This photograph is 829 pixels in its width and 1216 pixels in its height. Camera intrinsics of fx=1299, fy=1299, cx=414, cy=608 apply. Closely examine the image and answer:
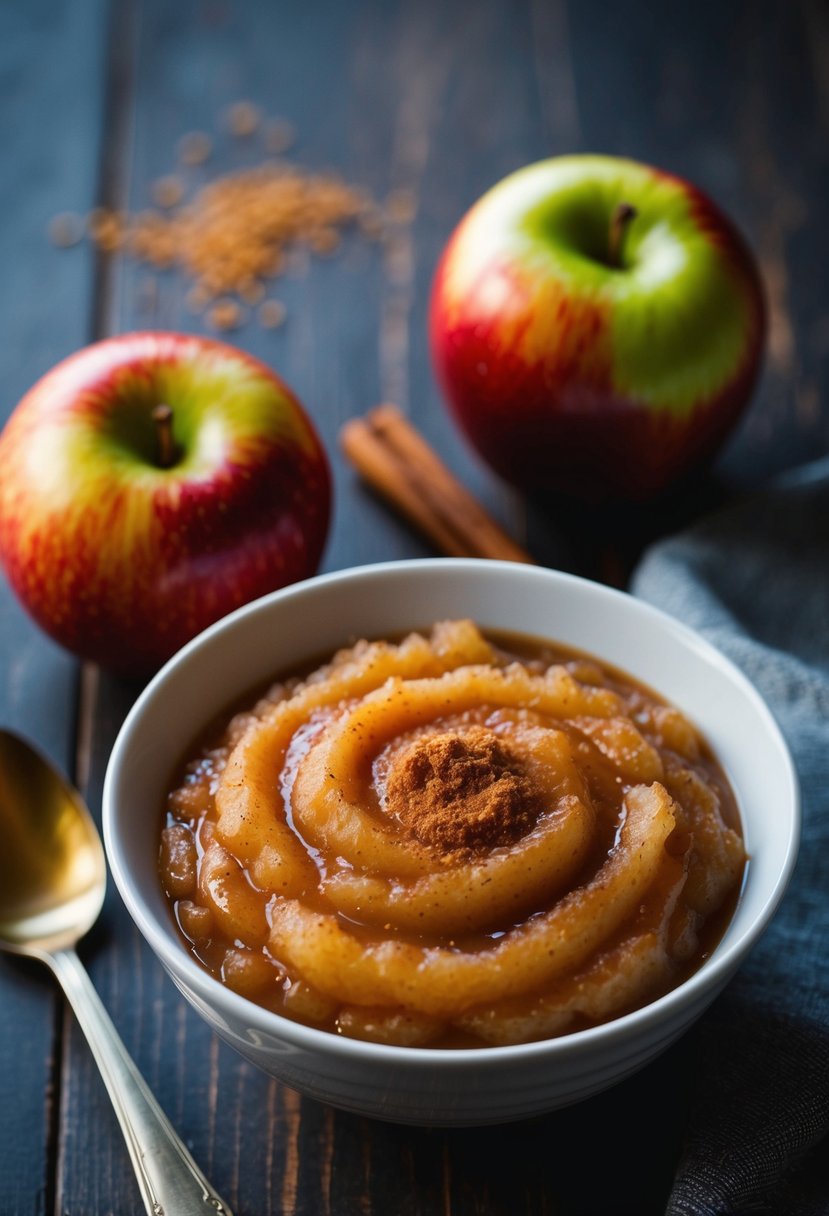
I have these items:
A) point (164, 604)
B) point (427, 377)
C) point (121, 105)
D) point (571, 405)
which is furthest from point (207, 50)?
point (164, 604)

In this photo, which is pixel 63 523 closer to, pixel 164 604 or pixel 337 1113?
pixel 164 604

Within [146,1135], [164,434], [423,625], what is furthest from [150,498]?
[146,1135]

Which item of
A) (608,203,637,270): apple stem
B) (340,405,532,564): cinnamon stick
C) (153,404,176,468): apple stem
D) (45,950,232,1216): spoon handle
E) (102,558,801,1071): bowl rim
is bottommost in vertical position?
(45,950,232,1216): spoon handle

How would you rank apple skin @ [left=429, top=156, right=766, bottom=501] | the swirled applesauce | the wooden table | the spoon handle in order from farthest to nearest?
apple skin @ [left=429, top=156, right=766, bottom=501]
the wooden table
the spoon handle
the swirled applesauce

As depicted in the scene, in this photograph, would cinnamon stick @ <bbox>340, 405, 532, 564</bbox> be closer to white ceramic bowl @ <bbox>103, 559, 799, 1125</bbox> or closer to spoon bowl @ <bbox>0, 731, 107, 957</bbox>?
white ceramic bowl @ <bbox>103, 559, 799, 1125</bbox>

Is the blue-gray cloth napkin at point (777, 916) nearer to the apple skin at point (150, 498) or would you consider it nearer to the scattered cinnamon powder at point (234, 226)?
the apple skin at point (150, 498)

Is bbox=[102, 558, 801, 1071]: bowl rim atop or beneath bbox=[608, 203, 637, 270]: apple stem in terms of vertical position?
beneath

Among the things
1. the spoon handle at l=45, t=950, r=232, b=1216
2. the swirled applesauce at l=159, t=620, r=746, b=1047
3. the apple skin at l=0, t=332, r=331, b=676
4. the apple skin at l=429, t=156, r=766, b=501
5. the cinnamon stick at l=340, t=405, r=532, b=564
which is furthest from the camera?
the cinnamon stick at l=340, t=405, r=532, b=564

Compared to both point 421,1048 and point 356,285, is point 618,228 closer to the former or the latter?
point 356,285

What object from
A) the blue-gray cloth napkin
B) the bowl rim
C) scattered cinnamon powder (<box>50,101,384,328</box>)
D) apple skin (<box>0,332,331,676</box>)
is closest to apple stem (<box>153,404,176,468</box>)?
apple skin (<box>0,332,331,676</box>)
